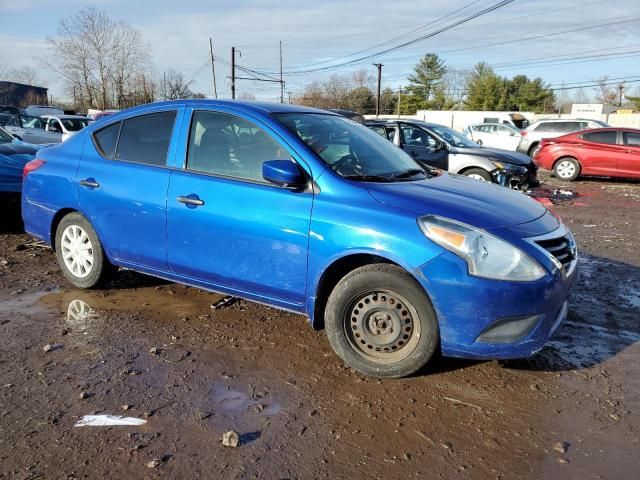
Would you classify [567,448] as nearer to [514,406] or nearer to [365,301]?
[514,406]

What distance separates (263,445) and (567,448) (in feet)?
5.10

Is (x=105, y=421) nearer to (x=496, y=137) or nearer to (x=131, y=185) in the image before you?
(x=131, y=185)

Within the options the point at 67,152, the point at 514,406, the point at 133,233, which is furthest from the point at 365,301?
the point at 67,152

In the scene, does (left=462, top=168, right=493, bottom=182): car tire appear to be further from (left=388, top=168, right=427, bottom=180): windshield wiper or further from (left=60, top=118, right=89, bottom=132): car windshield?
(left=60, top=118, right=89, bottom=132): car windshield

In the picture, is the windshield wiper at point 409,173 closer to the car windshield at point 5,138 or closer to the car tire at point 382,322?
the car tire at point 382,322

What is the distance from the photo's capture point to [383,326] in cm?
330

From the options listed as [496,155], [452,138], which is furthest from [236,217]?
[452,138]

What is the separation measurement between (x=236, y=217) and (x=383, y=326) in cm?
124

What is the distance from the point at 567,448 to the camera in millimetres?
2709

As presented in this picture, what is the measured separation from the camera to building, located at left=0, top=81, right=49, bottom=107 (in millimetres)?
49312

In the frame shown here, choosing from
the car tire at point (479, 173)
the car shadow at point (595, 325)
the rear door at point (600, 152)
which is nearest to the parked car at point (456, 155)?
the car tire at point (479, 173)

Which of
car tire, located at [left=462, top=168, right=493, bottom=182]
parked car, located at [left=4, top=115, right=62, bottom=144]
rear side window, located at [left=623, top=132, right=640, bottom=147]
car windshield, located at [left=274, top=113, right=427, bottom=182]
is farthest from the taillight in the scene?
rear side window, located at [left=623, top=132, right=640, bottom=147]

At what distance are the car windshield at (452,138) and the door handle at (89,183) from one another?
7.64 metres

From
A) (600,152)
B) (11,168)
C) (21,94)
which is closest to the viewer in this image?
(11,168)
